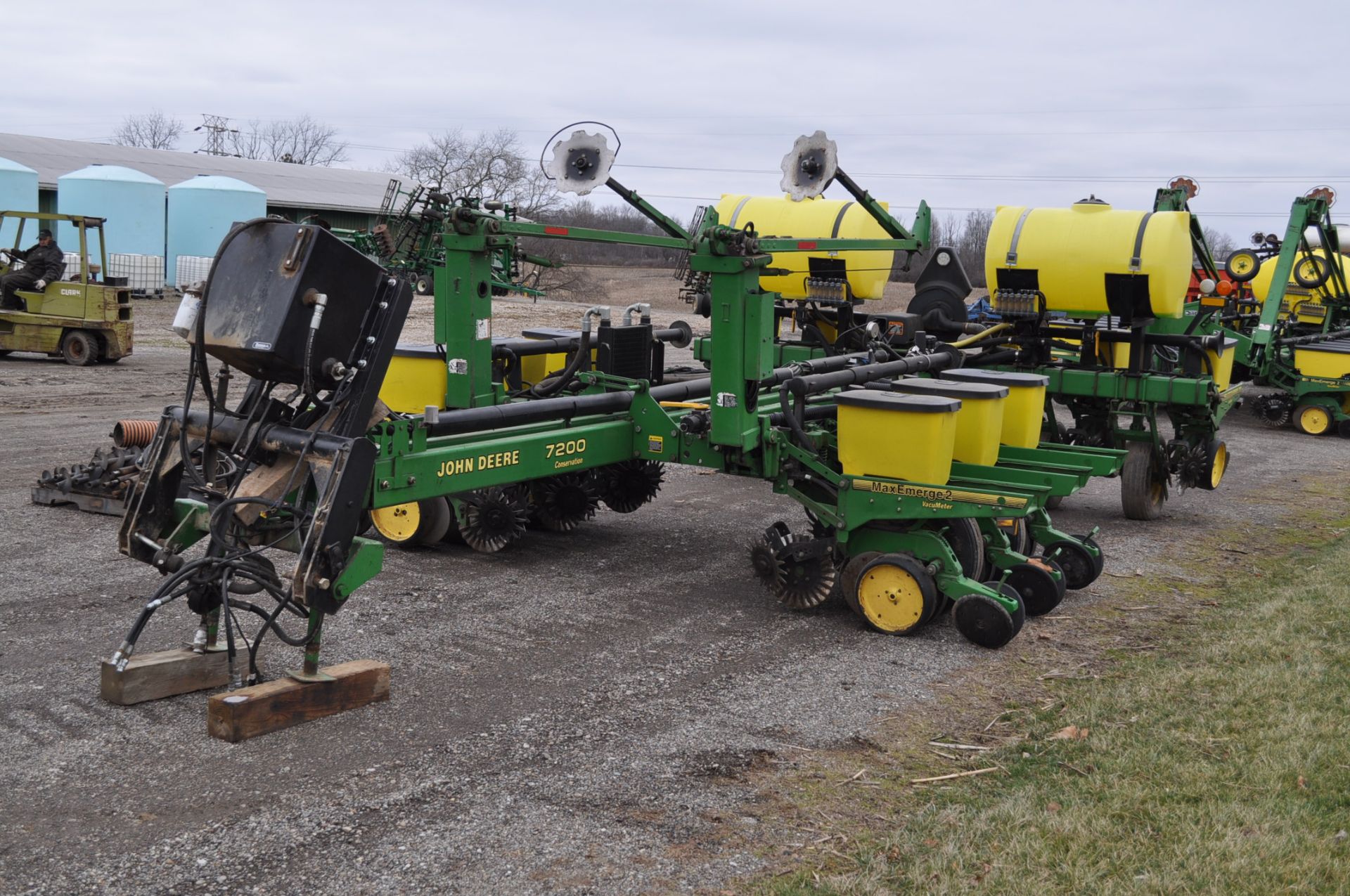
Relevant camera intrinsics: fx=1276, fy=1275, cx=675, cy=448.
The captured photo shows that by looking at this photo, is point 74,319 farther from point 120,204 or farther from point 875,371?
point 120,204

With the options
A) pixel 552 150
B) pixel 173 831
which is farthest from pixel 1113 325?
pixel 173 831

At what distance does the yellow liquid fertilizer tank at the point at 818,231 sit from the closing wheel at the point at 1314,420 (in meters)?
8.63

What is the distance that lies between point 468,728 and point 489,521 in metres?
2.89

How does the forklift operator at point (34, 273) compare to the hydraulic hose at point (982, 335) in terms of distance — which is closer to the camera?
the hydraulic hose at point (982, 335)

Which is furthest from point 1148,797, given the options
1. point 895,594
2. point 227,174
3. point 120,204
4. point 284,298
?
point 227,174

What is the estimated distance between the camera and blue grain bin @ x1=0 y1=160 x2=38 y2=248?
A: 96.1ft

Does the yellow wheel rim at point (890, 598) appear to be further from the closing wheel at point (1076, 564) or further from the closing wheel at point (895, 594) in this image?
the closing wheel at point (1076, 564)

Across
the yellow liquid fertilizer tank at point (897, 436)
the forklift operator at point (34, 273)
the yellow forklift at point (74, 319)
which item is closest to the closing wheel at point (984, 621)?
the yellow liquid fertilizer tank at point (897, 436)

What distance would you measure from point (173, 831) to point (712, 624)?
10.2ft

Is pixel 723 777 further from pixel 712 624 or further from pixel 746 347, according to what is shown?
pixel 746 347

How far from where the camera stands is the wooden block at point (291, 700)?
4.60m

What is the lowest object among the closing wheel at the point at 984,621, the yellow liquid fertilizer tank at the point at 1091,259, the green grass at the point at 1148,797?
the green grass at the point at 1148,797

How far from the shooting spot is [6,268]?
17.8 metres

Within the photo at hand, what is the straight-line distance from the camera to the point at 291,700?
477 centimetres
